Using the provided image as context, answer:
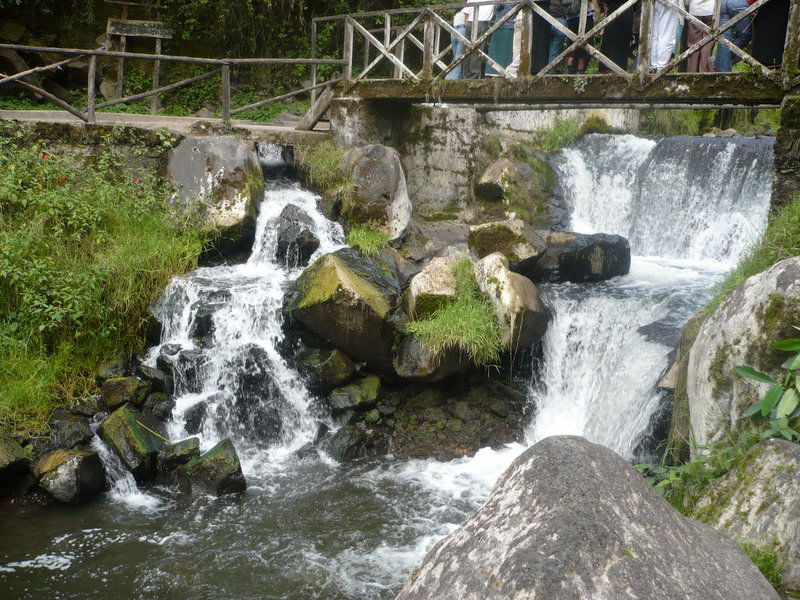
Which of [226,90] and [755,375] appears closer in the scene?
[755,375]

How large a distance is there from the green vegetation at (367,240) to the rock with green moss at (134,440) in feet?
10.8

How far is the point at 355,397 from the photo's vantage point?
26.6ft

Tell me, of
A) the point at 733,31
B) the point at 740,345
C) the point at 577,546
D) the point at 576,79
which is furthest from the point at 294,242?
the point at 577,546

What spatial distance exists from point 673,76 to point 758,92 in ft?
2.87

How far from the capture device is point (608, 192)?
12109 mm

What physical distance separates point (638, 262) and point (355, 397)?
16.1ft

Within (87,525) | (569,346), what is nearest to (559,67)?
(569,346)

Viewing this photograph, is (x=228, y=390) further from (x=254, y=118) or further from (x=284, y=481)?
(x=254, y=118)

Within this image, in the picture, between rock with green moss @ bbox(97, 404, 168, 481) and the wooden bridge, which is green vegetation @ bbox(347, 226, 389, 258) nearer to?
the wooden bridge

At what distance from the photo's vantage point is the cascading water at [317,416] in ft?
19.1

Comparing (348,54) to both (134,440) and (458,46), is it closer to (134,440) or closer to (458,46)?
(458,46)

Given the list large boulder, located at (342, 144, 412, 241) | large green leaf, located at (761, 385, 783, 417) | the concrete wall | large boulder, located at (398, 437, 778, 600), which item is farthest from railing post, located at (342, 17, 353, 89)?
large boulder, located at (398, 437, 778, 600)

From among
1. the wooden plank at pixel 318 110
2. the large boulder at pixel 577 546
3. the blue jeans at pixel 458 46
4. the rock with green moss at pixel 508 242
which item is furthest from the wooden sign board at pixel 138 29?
the large boulder at pixel 577 546

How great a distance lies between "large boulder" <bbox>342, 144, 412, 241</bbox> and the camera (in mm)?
10055
